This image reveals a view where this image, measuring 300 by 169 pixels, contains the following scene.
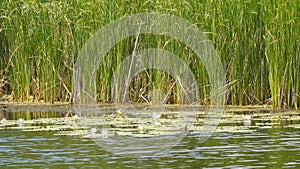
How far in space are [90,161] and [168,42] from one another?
4824 millimetres

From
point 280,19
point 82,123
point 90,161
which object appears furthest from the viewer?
point 280,19

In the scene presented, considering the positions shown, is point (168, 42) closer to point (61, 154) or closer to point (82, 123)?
point (82, 123)

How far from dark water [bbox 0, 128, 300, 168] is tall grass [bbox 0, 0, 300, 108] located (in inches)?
92.6

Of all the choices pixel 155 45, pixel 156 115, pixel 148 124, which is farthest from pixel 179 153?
pixel 155 45

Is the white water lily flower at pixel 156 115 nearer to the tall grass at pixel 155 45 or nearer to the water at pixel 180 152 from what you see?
the water at pixel 180 152

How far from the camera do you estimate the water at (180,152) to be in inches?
250

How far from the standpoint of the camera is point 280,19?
10.4m

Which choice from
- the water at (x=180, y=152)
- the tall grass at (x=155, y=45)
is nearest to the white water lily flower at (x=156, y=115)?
the water at (x=180, y=152)

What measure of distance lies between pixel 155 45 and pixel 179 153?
467 centimetres

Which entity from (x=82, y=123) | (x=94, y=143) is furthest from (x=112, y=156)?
(x=82, y=123)

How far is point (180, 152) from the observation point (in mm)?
7031

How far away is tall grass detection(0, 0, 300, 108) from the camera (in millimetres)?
10484

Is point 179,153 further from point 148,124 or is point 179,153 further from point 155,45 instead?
point 155,45

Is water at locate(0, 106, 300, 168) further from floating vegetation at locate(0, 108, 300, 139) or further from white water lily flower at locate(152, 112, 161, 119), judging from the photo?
white water lily flower at locate(152, 112, 161, 119)
